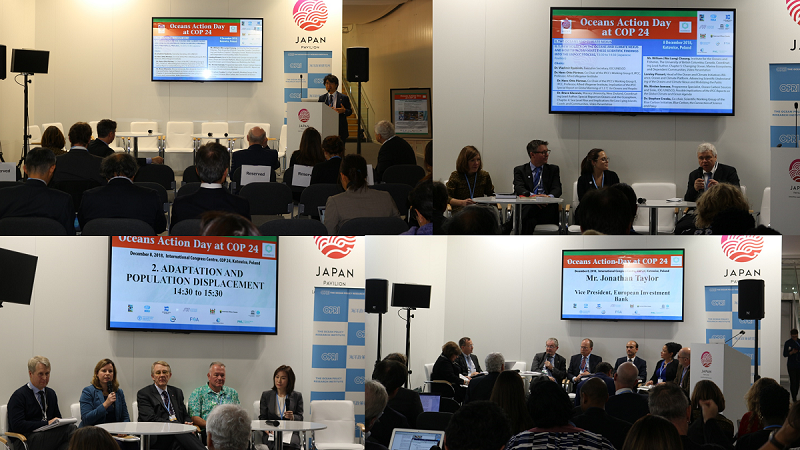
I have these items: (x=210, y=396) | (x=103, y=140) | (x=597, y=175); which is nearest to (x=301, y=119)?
(x=103, y=140)

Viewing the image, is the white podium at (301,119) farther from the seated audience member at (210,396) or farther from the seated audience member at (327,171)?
the seated audience member at (210,396)

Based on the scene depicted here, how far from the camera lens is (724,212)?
4.16 metres

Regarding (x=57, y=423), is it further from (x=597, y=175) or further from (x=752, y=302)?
(x=597, y=175)

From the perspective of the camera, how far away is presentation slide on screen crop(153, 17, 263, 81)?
14375 millimetres

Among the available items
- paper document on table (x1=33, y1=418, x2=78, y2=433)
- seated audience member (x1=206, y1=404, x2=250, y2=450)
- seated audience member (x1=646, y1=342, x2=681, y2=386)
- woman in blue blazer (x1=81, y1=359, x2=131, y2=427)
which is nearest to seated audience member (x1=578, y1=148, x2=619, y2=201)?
seated audience member (x1=646, y1=342, x2=681, y2=386)

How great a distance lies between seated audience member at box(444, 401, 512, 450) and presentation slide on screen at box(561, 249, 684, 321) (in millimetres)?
706

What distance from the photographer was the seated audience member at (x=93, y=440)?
11.1 ft

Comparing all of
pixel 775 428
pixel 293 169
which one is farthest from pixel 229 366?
pixel 293 169

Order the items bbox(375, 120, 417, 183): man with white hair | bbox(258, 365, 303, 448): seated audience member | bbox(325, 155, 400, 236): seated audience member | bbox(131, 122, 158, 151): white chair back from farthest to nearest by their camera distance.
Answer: bbox(131, 122, 158, 151): white chair back → bbox(375, 120, 417, 183): man with white hair → bbox(325, 155, 400, 236): seated audience member → bbox(258, 365, 303, 448): seated audience member

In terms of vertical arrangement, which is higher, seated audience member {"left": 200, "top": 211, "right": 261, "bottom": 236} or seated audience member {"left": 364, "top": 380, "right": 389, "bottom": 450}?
seated audience member {"left": 200, "top": 211, "right": 261, "bottom": 236}

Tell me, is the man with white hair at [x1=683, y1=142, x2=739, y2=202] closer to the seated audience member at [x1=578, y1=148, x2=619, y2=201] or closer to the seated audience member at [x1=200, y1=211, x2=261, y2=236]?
the seated audience member at [x1=578, y1=148, x2=619, y2=201]

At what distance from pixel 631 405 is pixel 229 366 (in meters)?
1.91

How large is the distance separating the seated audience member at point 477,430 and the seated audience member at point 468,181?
4962mm

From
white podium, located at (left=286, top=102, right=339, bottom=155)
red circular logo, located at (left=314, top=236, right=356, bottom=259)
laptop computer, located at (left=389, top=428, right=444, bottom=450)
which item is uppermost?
white podium, located at (left=286, top=102, right=339, bottom=155)
